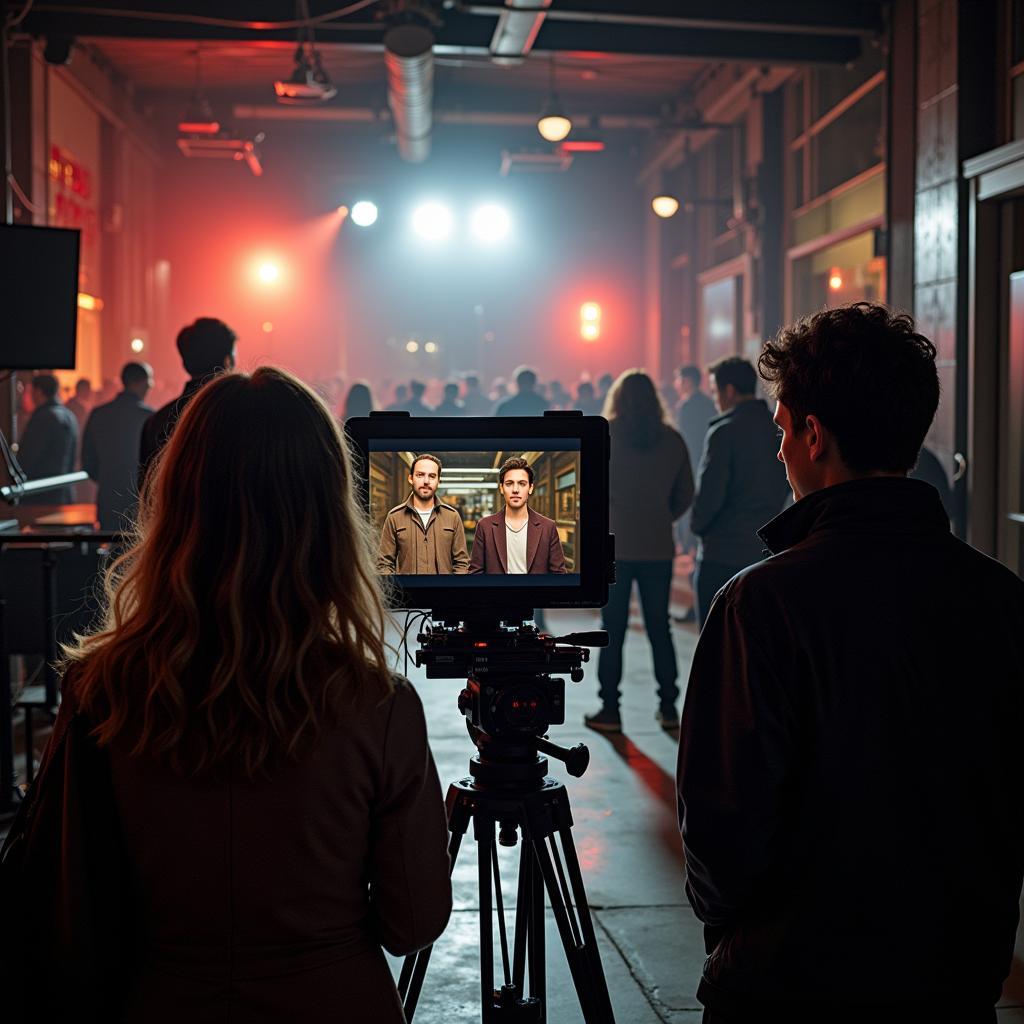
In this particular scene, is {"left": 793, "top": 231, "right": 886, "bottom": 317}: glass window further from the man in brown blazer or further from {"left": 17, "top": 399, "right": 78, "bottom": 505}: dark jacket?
the man in brown blazer

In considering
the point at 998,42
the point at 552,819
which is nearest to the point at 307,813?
the point at 552,819

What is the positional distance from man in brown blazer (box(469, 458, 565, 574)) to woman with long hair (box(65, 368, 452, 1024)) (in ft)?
2.64

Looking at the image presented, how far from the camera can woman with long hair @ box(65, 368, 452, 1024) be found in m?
1.32

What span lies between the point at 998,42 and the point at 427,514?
16.9 ft

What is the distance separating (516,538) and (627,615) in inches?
130

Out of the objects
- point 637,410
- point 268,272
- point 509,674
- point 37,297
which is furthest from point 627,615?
point 268,272

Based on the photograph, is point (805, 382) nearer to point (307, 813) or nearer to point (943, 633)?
point (943, 633)

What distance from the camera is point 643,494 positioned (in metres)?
5.38

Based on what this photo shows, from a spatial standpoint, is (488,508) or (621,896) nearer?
(488,508)

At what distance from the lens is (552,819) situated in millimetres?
2141

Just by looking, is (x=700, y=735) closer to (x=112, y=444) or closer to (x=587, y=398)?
(x=112, y=444)

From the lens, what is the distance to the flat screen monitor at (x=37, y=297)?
4520 mm

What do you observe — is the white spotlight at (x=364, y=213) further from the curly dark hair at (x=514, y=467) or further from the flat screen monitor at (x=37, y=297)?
the curly dark hair at (x=514, y=467)

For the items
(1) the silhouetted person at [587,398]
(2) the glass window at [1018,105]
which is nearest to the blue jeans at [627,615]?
(2) the glass window at [1018,105]
